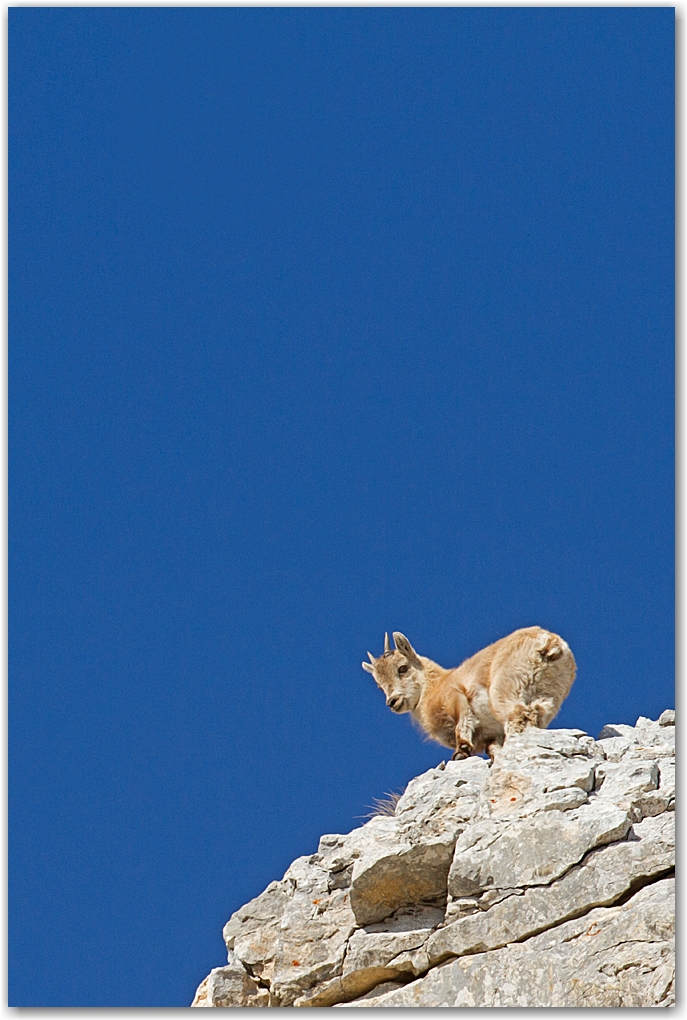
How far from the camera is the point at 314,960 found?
11758 mm

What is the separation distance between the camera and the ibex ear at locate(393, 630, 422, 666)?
643 inches

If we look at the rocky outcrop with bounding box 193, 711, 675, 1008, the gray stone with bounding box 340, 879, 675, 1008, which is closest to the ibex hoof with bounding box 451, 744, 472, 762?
the rocky outcrop with bounding box 193, 711, 675, 1008

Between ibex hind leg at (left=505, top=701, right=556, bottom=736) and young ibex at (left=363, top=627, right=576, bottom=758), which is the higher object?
young ibex at (left=363, top=627, right=576, bottom=758)

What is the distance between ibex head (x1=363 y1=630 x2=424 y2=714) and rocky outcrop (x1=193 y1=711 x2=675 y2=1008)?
9.57 feet

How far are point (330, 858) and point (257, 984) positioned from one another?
1.45m

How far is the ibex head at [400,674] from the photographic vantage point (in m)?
16.2

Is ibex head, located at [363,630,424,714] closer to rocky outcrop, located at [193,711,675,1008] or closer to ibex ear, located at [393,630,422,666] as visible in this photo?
ibex ear, located at [393,630,422,666]

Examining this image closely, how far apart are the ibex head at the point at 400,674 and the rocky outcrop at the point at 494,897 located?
2.92 m

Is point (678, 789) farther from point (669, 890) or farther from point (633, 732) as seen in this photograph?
point (633, 732)

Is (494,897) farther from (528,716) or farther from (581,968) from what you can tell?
(528,716)

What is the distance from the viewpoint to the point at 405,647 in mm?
16375

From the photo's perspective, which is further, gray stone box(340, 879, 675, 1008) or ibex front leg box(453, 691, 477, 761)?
ibex front leg box(453, 691, 477, 761)

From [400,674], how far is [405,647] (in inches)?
15.1

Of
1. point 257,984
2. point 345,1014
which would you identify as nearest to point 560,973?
point 345,1014
